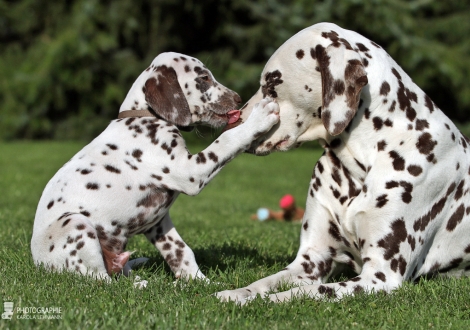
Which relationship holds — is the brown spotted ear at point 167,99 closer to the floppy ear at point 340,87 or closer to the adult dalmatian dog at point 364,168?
the adult dalmatian dog at point 364,168

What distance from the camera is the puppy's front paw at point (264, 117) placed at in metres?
5.07

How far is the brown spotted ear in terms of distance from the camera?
5504mm

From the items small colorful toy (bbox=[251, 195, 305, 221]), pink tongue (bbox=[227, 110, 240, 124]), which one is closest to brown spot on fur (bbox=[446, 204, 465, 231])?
pink tongue (bbox=[227, 110, 240, 124])

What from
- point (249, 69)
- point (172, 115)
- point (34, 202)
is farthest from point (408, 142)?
point (249, 69)

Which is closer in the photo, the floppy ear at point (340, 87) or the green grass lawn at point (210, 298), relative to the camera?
the green grass lawn at point (210, 298)

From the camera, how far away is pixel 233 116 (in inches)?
221

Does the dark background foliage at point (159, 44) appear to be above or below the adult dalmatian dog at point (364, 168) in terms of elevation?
below

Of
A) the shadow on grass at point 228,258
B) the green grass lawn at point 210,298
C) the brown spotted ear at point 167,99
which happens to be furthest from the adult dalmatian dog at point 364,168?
the shadow on grass at point 228,258

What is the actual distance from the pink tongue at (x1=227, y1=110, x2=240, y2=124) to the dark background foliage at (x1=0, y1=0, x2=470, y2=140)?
17.7m

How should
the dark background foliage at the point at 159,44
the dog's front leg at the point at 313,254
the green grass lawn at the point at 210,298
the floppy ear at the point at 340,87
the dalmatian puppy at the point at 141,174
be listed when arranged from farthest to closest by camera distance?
the dark background foliage at the point at 159,44
the dog's front leg at the point at 313,254
the dalmatian puppy at the point at 141,174
the floppy ear at the point at 340,87
the green grass lawn at the point at 210,298

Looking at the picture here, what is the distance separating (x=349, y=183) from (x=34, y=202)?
25.4 ft

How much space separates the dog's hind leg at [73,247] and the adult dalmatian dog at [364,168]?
1.06 meters

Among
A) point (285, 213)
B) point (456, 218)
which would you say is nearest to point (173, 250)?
point (456, 218)

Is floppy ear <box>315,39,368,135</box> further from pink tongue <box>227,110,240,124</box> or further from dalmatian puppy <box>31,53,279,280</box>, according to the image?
pink tongue <box>227,110,240,124</box>
